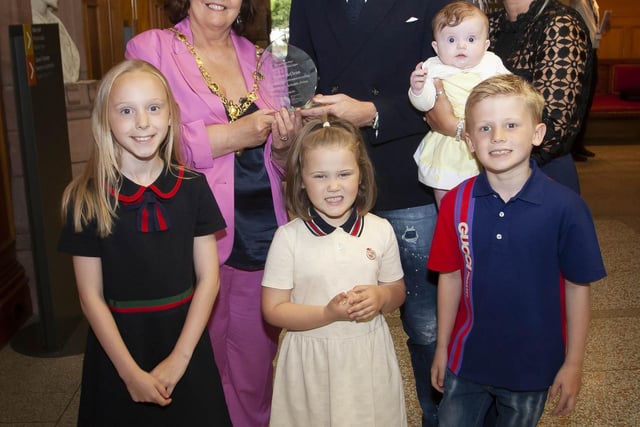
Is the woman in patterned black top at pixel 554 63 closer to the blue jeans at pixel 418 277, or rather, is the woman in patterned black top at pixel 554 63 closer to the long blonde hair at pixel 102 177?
the blue jeans at pixel 418 277

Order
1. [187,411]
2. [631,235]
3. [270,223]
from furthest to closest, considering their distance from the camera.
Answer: [631,235] < [270,223] < [187,411]

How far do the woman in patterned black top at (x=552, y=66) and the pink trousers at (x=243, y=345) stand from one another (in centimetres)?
75

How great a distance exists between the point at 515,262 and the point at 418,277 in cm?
43

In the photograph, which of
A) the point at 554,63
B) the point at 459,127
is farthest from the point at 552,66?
the point at 459,127

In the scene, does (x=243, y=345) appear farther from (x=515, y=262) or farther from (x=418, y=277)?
(x=515, y=262)

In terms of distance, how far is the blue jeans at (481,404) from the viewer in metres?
1.82

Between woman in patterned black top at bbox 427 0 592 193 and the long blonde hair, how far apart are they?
0.84 meters

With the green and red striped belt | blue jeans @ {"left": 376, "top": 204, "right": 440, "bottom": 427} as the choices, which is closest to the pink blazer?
the green and red striped belt

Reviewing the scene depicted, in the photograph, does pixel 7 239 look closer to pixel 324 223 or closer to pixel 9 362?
pixel 9 362

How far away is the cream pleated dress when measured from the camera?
1.88m

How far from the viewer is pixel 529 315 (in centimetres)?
175

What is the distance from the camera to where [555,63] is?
1854 mm

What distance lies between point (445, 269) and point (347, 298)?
0.92 ft

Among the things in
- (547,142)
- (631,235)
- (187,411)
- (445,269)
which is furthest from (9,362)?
(631,235)
